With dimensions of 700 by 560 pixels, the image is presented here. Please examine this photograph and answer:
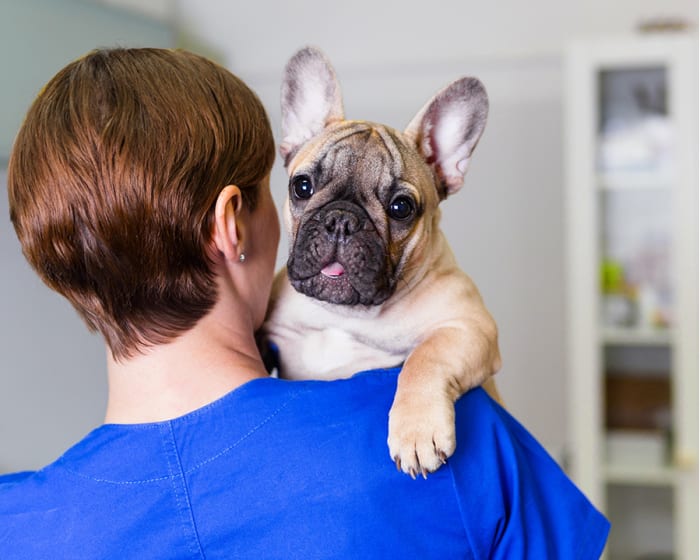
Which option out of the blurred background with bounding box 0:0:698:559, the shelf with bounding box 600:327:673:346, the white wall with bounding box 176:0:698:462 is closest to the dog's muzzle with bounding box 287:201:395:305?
the blurred background with bounding box 0:0:698:559

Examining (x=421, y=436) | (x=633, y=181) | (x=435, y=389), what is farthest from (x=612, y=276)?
(x=421, y=436)

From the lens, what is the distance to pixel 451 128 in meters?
1.53

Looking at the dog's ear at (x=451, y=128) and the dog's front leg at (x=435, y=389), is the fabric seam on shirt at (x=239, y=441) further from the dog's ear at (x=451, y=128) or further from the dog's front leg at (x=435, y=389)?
the dog's ear at (x=451, y=128)

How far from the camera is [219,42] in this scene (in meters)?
3.99

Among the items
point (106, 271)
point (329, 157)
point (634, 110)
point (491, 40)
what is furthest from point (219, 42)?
point (106, 271)

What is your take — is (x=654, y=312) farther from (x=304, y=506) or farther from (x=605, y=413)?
(x=304, y=506)

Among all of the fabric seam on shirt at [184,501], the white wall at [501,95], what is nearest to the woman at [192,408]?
the fabric seam on shirt at [184,501]

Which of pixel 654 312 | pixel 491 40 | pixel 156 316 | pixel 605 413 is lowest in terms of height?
pixel 605 413

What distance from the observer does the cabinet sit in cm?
322

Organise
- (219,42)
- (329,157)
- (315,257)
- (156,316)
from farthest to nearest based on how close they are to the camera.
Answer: (219,42) → (329,157) → (315,257) → (156,316)

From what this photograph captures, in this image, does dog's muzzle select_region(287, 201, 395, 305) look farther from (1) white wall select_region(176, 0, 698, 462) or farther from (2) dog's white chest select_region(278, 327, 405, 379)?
(1) white wall select_region(176, 0, 698, 462)

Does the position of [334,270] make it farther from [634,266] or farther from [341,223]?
[634,266]

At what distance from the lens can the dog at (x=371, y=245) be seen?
4.34ft

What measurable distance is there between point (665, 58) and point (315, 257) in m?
2.41
